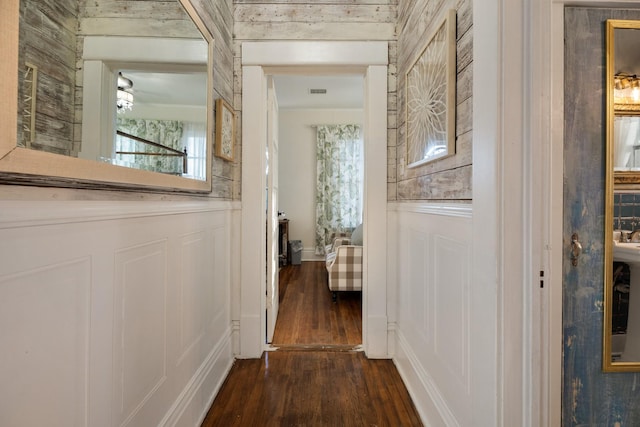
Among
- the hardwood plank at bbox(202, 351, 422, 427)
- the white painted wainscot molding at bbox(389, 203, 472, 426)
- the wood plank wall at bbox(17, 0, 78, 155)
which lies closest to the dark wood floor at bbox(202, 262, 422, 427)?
the hardwood plank at bbox(202, 351, 422, 427)

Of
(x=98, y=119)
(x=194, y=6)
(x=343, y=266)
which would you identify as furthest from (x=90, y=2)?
(x=343, y=266)

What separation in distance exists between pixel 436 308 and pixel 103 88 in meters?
1.52

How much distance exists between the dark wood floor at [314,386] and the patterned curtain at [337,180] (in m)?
2.99

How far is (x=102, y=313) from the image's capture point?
0.88m

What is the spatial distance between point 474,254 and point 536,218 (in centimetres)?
23

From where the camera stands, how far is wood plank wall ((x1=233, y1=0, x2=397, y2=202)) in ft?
7.25

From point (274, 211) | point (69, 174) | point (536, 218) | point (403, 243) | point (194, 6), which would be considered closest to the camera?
point (69, 174)

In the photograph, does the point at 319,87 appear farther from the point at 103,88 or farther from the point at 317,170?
the point at 103,88

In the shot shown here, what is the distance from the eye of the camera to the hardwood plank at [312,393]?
1.62m

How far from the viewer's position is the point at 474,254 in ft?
3.57

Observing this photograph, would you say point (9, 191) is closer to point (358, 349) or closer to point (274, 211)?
point (274, 211)

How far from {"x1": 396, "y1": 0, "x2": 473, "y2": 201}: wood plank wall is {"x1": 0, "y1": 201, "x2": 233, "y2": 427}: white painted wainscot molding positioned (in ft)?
3.82

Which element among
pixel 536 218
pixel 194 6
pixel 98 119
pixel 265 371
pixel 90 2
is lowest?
pixel 265 371

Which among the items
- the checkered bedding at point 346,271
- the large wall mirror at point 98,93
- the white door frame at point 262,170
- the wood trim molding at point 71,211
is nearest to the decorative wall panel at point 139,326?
the wood trim molding at point 71,211
